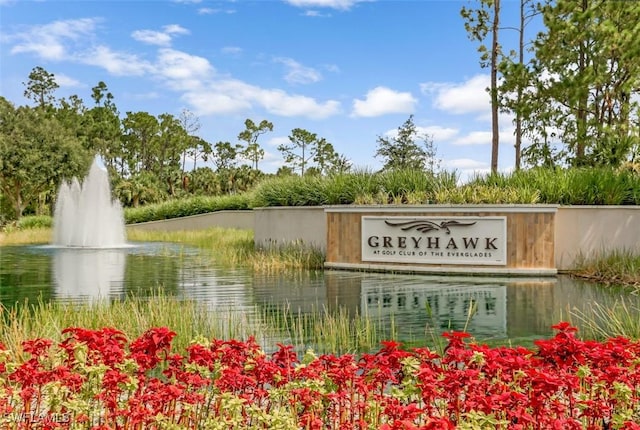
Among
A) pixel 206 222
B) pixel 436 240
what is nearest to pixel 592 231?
pixel 436 240

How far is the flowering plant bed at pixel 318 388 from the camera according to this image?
3609mm

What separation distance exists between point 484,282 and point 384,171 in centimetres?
531

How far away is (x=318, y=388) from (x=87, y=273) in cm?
1240

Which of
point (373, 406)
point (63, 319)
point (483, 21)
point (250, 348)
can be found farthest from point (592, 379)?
point (483, 21)

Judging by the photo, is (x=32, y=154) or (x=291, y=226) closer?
(x=291, y=226)

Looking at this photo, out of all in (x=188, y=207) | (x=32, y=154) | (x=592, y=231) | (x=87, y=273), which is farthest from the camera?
(x=32, y=154)

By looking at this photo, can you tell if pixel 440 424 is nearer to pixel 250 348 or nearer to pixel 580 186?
pixel 250 348

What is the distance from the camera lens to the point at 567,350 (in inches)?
169

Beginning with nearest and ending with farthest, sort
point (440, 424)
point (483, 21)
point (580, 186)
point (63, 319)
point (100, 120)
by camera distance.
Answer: point (440, 424) → point (63, 319) → point (580, 186) → point (483, 21) → point (100, 120)

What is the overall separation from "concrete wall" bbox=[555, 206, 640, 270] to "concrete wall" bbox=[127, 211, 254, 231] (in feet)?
70.0

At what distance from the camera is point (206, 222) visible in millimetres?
37438

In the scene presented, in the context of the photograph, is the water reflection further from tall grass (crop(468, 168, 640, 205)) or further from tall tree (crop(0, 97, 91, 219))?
tall tree (crop(0, 97, 91, 219))

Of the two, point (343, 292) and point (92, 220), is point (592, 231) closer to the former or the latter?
point (343, 292)

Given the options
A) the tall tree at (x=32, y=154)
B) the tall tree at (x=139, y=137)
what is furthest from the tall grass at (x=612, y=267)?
the tall tree at (x=139, y=137)
